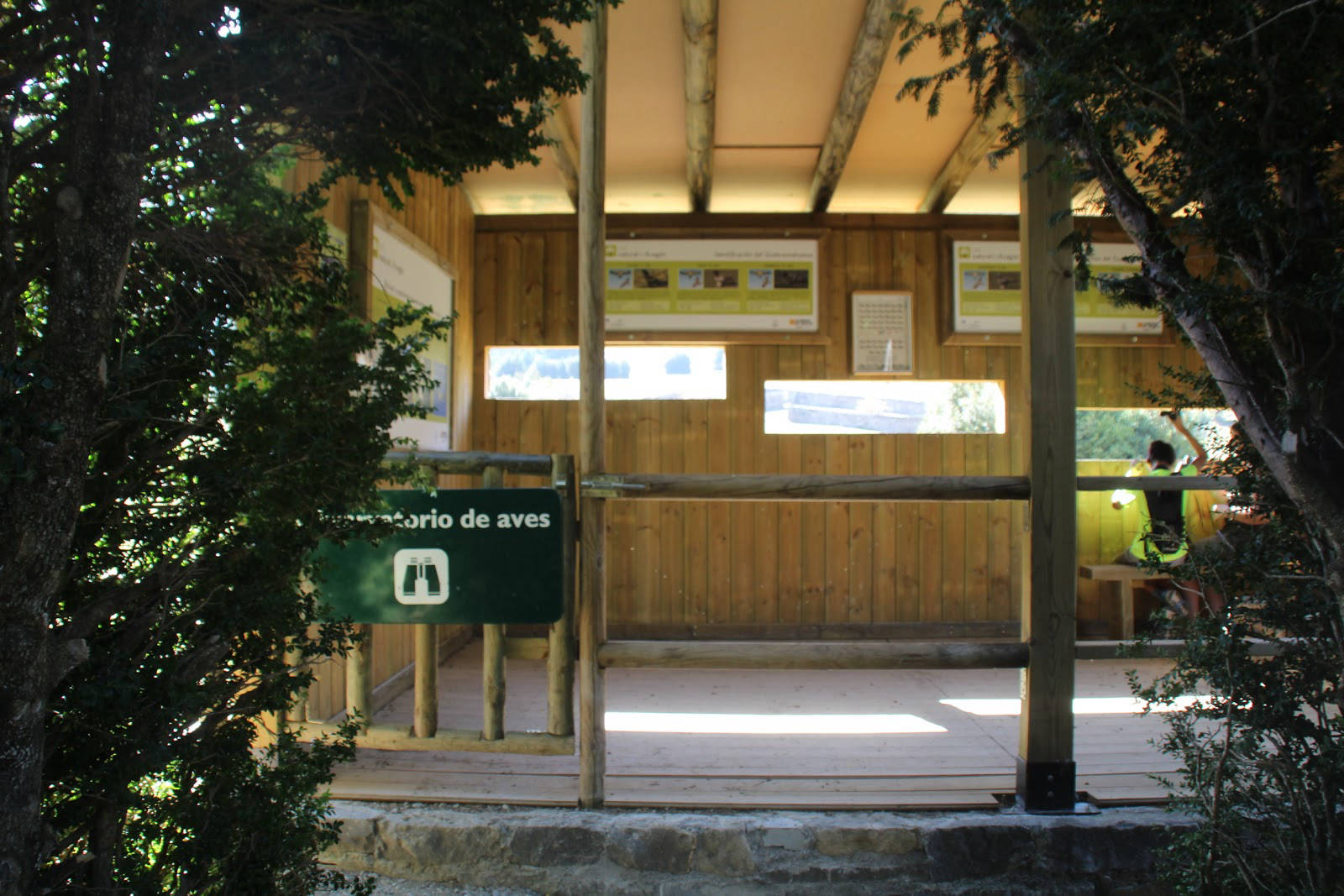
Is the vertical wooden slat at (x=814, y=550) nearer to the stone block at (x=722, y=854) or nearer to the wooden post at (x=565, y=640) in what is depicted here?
the wooden post at (x=565, y=640)

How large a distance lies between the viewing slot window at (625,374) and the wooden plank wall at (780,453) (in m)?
0.08

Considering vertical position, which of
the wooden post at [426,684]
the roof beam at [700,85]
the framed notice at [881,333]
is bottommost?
the wooden post at [426,684]

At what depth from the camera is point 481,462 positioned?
337cm

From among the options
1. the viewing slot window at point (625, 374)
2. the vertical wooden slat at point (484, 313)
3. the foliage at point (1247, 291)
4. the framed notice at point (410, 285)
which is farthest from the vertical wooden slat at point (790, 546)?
the foliage at point (1247, 291)

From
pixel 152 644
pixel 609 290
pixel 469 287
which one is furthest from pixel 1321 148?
pixel 469 287

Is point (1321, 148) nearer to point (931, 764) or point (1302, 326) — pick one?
point (1302, 326)

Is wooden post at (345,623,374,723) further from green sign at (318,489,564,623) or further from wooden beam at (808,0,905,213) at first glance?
wooden beam at (808,0,905,213)

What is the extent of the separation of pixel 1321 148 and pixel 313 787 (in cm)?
279

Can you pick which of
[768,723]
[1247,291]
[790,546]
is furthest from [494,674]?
[790,546]

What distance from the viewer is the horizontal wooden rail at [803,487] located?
3219 mm

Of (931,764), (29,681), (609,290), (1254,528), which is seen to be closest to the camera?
(29,681)

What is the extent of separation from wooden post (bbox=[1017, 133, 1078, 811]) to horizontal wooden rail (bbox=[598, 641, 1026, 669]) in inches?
5.4

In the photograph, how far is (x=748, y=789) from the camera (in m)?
3.34

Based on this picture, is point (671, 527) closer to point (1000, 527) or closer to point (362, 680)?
point (1000, 527)
